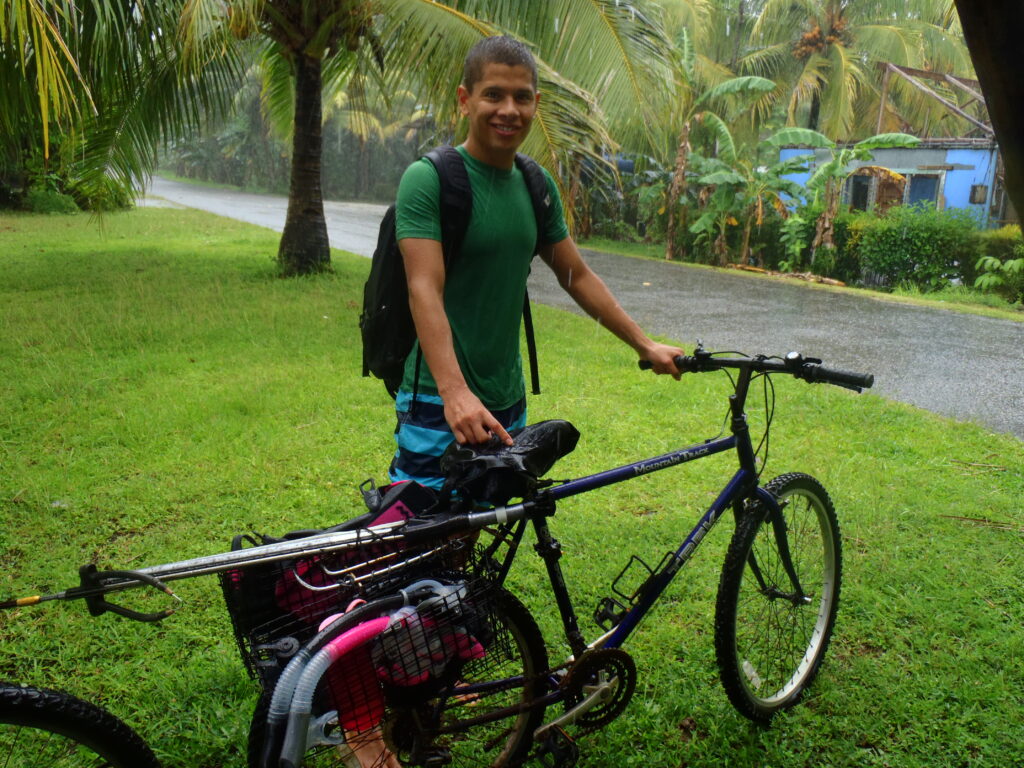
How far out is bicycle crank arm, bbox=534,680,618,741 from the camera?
2178 mm

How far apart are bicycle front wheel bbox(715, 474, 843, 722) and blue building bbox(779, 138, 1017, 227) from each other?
527 inches

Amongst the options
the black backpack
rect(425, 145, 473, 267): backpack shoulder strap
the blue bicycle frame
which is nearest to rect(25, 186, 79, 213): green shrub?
the black backpack

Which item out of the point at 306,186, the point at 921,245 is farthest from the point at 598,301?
the point at 921,245

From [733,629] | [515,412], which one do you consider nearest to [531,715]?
[733,629]

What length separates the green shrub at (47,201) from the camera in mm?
20219

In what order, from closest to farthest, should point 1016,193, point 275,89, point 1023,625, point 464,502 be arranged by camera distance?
point 1016,193 → point 464,502 → point 1023,625 → point 275,89

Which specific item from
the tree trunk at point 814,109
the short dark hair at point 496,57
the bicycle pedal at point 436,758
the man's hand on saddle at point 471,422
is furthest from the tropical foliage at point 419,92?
the bicycle pedal at point 436,758

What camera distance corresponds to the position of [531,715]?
2.27 m

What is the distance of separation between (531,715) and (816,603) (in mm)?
1191

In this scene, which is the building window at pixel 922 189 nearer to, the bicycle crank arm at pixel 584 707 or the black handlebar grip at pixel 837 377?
the black handlebar grip at pixel 837 377

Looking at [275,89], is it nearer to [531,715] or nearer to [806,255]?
[806,255]

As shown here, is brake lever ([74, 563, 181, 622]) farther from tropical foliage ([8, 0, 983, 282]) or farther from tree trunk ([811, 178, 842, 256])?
tree trunk ([811, 178, 842, 256])

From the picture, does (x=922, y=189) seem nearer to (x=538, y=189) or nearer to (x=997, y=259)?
(x=997, y=259)

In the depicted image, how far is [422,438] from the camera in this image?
2352 millimetres
